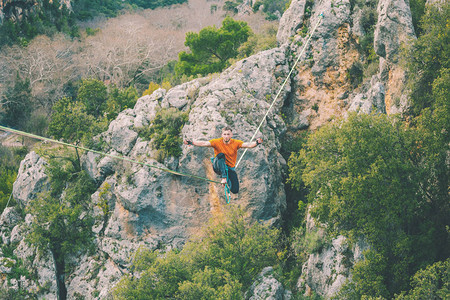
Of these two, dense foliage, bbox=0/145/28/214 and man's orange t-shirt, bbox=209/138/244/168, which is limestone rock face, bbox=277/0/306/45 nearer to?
man's orange t-shirt, bbox=209/138/244/168

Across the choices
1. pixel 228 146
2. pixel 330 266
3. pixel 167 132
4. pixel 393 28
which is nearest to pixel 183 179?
pixel 167 132

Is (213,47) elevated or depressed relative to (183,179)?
elevated

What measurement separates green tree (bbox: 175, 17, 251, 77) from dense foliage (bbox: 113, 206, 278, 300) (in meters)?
17.9

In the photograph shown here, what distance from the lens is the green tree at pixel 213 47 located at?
132 ft

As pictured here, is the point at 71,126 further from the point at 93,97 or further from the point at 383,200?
the point at 383,200

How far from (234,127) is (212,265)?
27.5 ft

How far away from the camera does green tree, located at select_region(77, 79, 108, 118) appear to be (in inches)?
1586

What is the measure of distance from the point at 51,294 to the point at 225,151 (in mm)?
21426

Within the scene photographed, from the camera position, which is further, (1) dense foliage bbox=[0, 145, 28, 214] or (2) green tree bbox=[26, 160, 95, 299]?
(1) dense foliage bbox=[0, 145, 28, 214]

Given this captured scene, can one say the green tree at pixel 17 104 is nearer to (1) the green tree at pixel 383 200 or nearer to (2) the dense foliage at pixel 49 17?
(2) the dense foliage at pixel 49 17

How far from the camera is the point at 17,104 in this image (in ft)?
166

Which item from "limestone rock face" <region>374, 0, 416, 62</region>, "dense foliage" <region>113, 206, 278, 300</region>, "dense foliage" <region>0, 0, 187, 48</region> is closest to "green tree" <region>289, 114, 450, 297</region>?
"dense foliage" <region>113, 206, 278, 300</region>

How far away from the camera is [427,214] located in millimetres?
20969

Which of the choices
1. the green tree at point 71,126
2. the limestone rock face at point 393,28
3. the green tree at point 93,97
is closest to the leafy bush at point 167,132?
the green tree at point 71,126
